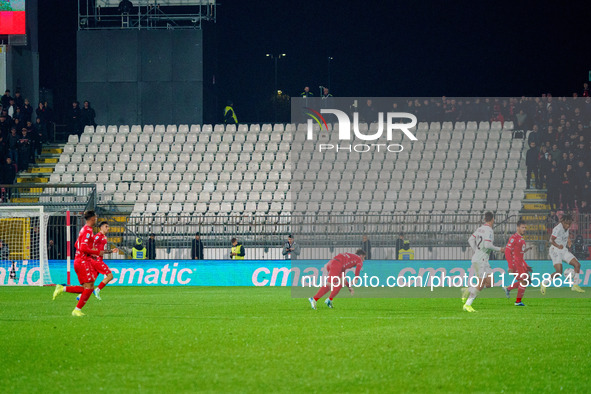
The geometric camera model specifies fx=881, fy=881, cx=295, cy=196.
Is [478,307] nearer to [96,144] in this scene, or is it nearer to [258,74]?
[96,144]

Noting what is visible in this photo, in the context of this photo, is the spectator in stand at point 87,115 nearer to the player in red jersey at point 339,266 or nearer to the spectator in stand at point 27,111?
the spectator in stand at point 27,111

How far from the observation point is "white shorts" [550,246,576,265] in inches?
920

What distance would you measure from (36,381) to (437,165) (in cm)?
2325

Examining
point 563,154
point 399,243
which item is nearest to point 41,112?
point 399,243

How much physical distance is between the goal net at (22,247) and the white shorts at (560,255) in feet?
47.0

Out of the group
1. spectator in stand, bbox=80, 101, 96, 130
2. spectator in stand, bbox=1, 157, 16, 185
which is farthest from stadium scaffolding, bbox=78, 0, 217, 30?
spectator in stand, bbox=1, 157, 16, 185

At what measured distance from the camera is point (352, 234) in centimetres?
2730

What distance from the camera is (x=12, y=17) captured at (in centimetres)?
3644

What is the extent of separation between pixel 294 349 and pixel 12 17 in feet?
96.1

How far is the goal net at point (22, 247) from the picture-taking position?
1064 inches

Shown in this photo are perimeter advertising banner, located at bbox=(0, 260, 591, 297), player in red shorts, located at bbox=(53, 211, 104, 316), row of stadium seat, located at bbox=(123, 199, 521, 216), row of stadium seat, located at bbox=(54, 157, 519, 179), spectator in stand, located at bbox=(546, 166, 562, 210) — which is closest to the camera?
player in red shorts, located at bbox=(53, 211, 104, 316)

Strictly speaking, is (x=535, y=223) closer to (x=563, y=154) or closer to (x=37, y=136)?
(x=563, y=154)

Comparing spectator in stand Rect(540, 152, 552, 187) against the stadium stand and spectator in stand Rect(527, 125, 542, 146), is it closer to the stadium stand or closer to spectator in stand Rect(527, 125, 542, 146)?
the stadium stand

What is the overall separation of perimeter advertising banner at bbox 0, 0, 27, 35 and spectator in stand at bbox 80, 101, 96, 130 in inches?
163
